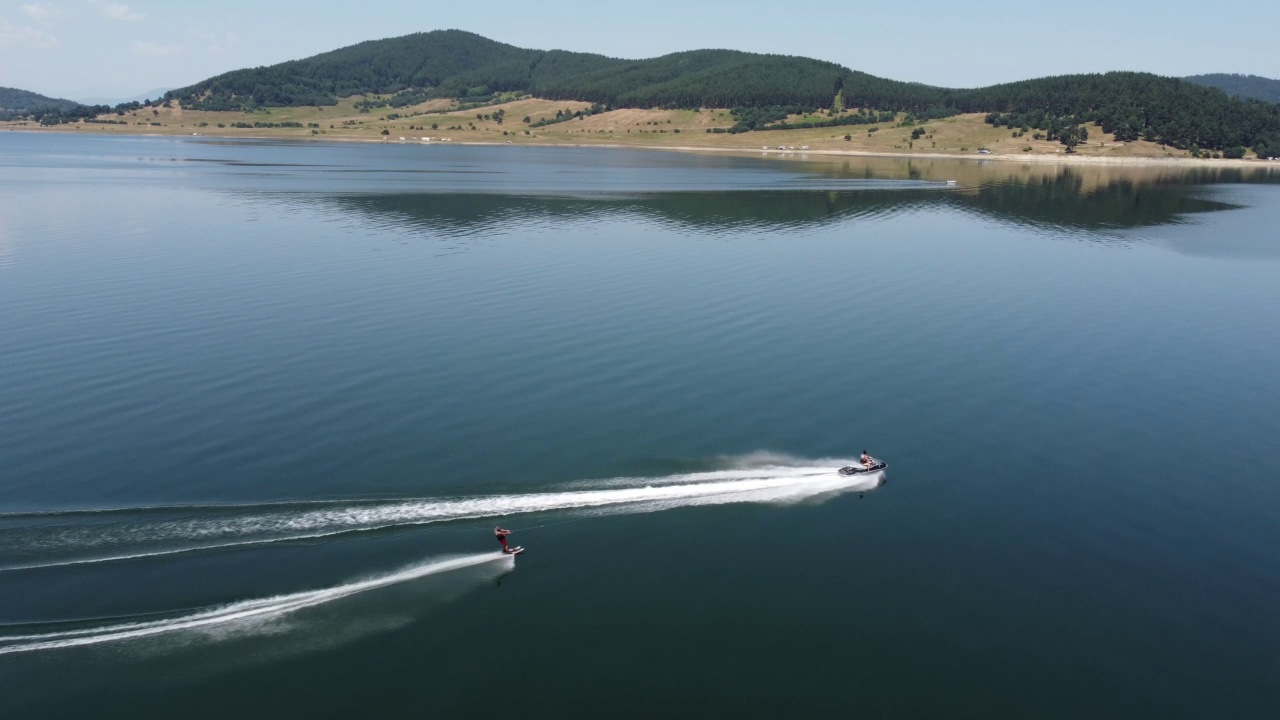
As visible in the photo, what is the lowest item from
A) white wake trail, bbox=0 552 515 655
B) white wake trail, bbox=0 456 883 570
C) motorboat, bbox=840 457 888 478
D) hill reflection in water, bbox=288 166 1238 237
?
white wake trail, bbox=0 552 515 655

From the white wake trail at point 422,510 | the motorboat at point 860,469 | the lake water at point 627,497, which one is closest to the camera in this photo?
the lake water at point 627,497

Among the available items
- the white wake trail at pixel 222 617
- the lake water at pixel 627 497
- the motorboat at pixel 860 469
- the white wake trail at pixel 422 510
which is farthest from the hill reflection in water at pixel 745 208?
the white wake trail at pixel 222 617

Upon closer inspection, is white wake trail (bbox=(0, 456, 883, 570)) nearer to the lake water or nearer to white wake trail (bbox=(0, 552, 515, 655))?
the lake water

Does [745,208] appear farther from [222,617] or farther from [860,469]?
[222,617]

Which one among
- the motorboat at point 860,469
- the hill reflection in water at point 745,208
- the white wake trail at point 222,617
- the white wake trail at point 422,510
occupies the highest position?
the hill reflection in water at point 745,208

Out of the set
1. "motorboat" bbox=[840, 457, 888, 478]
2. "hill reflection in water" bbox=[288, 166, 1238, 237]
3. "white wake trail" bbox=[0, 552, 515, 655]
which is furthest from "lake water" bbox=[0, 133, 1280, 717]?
"hill reflection in water" bbox=[288, 166, 1238, 237]

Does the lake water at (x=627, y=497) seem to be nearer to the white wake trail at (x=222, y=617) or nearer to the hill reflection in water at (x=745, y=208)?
the white wake trail at (x=222, y=617)
